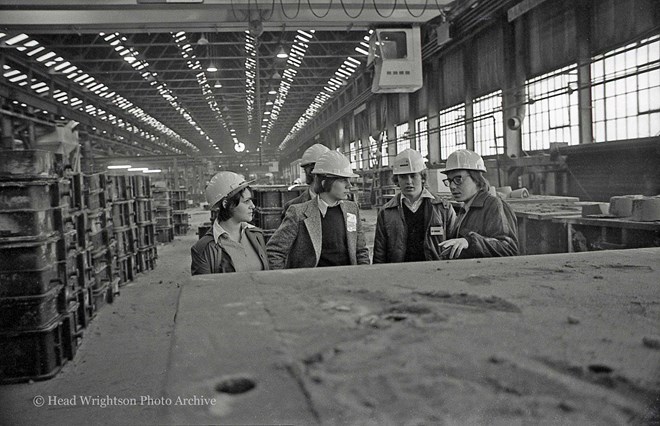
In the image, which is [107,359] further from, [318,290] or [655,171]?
[655,171]

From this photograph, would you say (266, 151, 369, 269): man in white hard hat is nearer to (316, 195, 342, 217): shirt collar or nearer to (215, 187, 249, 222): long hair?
(316, 195, 342, 217): shirt collar


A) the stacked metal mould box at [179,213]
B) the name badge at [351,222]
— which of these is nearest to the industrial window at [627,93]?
the name badge at [351,222]

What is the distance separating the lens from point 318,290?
6.61 feet

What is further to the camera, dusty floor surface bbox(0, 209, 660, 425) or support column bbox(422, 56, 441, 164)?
support column bbox(422, 56, 441, 164)

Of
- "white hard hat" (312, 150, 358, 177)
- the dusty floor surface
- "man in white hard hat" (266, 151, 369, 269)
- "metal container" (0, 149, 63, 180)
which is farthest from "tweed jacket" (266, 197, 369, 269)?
"metal container" (0, 149, 63, 180)

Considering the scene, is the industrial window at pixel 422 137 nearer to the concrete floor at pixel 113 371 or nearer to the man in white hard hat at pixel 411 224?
the concrete floor at pixel 113 371

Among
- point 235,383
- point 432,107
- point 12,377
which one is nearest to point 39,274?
point 12,377

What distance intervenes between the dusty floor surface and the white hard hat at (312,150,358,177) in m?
1.49

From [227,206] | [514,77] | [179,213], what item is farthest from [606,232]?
[179,213]

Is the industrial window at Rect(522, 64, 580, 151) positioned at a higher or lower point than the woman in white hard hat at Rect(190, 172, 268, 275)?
higher

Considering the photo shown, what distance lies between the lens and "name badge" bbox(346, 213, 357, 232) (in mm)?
3854

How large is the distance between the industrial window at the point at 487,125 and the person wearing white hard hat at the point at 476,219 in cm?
1020

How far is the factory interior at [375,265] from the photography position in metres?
1.11

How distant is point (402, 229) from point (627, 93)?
7.72 metres
